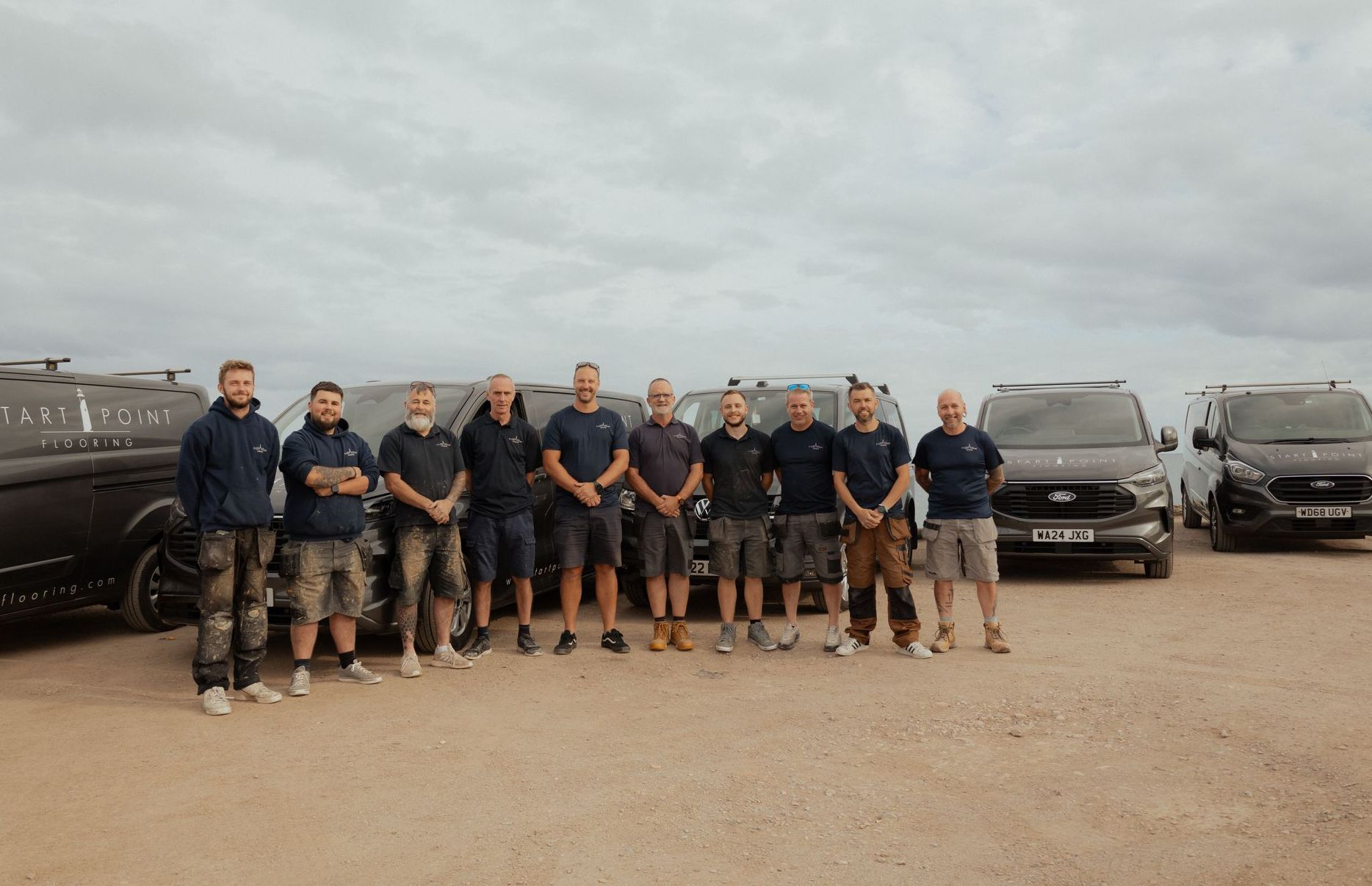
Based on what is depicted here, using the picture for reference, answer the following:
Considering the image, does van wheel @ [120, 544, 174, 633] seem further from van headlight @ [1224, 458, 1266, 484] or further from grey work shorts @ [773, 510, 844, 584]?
van headlight @ [1224, 458, 1266, 484]

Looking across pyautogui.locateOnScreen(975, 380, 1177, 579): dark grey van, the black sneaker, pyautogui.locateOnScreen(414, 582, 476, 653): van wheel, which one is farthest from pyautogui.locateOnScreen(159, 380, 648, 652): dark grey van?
pyautogui.locateOnScreen(975, 380, 1177, 579): dark grey van

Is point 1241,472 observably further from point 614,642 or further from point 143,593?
point 143,593

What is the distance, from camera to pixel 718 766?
4.73 meters

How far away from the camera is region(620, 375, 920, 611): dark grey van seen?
8.32m

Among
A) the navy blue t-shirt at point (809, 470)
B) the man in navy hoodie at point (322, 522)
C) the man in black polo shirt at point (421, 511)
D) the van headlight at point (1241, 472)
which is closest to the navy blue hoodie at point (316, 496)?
the man in navy hoodie at point (322, 522)

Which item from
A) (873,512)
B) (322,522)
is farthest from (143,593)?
(873,512)

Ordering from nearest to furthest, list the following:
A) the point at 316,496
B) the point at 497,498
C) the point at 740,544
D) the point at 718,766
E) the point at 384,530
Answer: the point at 718,766, the point at 316,496, the point at 384,530, the point at 497,498, the point at 740,544

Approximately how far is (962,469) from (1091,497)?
3507 millimetres

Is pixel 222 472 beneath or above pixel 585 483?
above

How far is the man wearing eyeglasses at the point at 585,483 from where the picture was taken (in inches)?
285

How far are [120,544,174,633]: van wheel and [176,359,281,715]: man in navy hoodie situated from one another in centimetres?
248

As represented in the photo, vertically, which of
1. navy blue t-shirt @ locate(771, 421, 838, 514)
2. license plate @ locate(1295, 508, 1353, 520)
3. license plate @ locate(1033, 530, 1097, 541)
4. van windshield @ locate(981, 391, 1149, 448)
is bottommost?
license plate @ locate(1033, 530, 1097, 541)

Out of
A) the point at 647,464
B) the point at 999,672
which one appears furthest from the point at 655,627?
the point at 999,672

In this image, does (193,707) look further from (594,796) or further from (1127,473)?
(1127,473)
